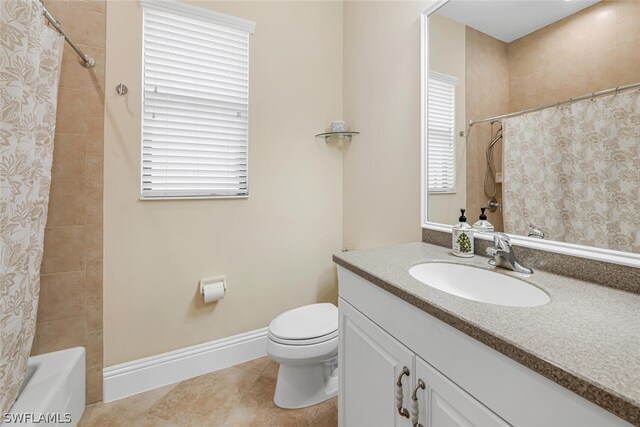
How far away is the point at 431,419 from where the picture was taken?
694mm

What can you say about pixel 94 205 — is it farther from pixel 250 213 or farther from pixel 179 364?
pixel 179 364

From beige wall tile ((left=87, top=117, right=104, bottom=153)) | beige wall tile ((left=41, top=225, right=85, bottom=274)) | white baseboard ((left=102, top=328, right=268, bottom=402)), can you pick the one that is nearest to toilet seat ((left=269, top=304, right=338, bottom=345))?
white baseboard ((left=102, top=328, right=268, bottom=402))

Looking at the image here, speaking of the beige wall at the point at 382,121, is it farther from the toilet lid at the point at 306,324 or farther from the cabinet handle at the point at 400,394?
the cabinet handle at the point at 400,394

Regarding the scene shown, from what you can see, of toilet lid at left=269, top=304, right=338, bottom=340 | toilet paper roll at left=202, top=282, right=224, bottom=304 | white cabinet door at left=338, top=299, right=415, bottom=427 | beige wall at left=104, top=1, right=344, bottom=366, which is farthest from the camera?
toilet paper roll at left=202, top=282, right=224, bottom=304

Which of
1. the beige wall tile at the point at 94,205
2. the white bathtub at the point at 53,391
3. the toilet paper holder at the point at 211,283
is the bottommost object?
the white bathtub at the point at 53,391

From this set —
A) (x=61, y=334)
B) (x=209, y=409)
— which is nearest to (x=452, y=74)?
(x=209, y=409)

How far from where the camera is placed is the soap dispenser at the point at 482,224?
1.14 m

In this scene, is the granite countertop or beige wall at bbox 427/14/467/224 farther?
beige wall at bbox 427/14/467/224

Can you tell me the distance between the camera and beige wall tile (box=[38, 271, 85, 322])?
1.34 m

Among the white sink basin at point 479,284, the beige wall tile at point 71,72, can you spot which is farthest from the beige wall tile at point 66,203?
the white sink basin at point 479,284

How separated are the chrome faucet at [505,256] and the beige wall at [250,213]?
517 mm

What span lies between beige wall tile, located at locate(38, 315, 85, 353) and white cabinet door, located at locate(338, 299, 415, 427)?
1.36 metres

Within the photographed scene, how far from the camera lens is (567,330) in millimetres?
546

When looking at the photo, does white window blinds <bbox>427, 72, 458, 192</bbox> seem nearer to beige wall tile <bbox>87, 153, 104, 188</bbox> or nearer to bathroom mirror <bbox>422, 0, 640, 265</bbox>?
bathroom mirror <bbox>422, 0, 640, 265</bbox>
